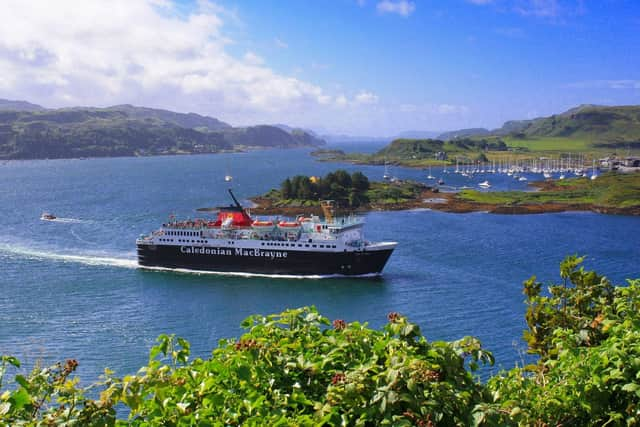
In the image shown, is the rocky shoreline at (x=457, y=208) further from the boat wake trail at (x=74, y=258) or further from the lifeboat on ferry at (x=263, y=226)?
the boat wake trail at (x=74, y=258)

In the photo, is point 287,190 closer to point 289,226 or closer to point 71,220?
point 71,220

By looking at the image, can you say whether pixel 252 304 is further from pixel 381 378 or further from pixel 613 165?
pixel 613 165

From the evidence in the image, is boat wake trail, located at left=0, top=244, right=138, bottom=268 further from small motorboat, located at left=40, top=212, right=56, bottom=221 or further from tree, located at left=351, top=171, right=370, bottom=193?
tree, located at left=351, top=171, right=370, bottom=193

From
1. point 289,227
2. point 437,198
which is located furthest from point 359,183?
point 289,227

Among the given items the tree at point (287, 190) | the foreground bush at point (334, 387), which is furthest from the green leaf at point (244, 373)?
the tree at point (287, 190)

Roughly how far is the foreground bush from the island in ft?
249

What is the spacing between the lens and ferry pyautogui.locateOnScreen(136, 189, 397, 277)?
44.7m

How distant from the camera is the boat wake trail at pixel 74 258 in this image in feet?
160

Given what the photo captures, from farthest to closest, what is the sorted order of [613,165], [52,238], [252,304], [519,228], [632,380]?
[613,165] → [519,228] → [52,238] → [252,304] → [632,380]

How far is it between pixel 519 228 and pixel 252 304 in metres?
42.1

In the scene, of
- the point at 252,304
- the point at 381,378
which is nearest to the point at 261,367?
the point at 381,378

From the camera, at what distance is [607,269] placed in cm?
4581

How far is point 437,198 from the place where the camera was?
3839 inches

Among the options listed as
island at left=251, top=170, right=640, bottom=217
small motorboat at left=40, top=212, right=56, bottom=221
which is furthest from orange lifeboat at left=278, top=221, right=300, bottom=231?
small motorboat at left=40, top=212, right=56, bottom=221
